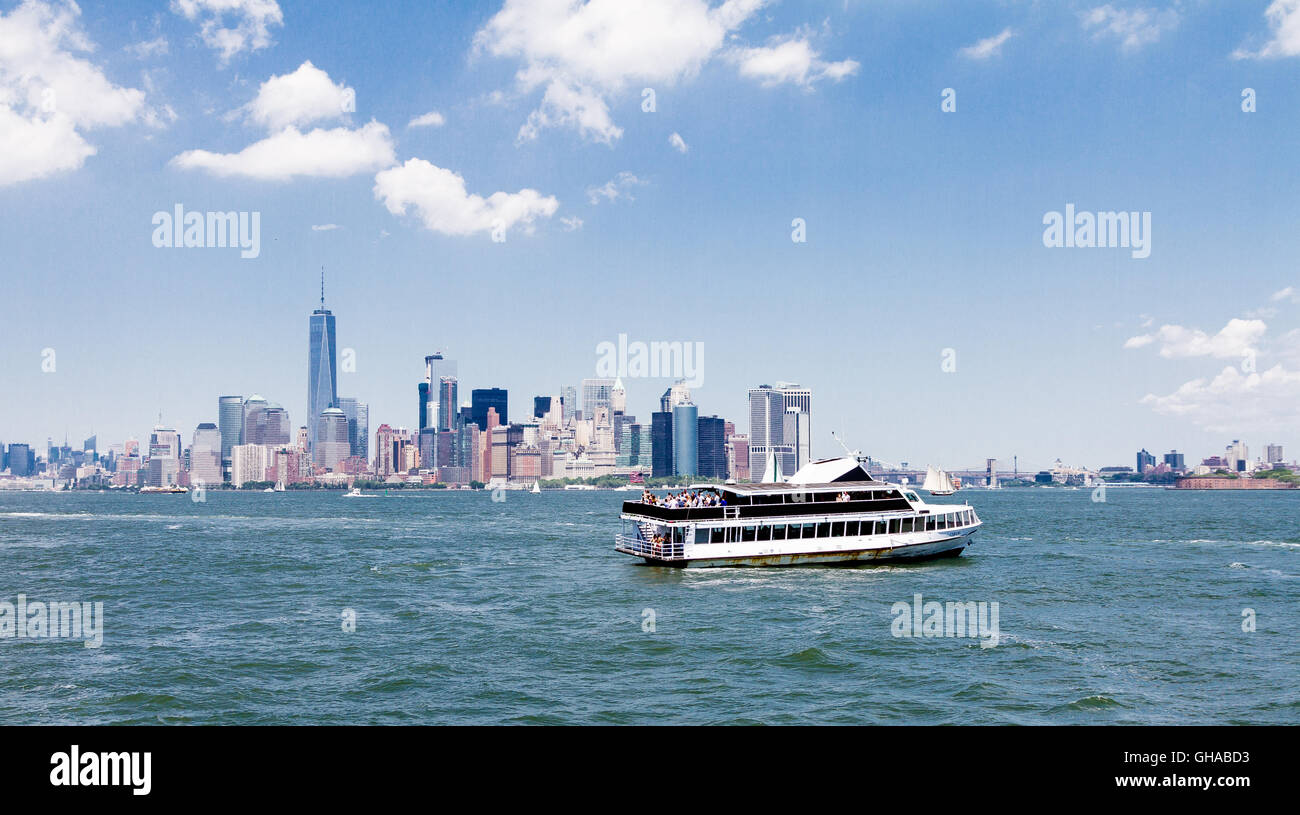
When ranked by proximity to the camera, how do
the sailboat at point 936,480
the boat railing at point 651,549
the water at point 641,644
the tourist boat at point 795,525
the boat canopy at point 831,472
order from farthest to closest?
the sailboat at point 936,480, the boat canopy at point 831,472, the tourist boat at point 795,525, the boat railing at point 651,549, the water at point 641,644

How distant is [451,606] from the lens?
1815 inches

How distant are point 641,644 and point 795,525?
28736 millimetres

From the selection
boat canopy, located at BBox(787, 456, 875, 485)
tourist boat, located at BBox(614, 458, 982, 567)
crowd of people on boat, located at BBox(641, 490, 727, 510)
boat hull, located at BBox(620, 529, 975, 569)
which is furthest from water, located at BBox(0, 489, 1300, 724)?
boat canopy, located at BBox(787, 456, 875, 485)

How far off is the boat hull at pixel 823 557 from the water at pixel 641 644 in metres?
1.27

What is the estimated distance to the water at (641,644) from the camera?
2666cm

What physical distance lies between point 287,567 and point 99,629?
25.9 m

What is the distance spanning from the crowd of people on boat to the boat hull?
361cm

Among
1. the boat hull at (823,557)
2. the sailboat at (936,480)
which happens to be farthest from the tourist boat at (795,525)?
the sailboat at (936,480)

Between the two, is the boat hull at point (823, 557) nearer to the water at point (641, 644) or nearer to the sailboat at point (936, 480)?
the water at point (641, 644)

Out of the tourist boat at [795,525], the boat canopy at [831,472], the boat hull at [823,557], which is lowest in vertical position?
the boat hull at [823,557]

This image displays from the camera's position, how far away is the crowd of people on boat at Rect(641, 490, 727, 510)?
6147 centimetres
